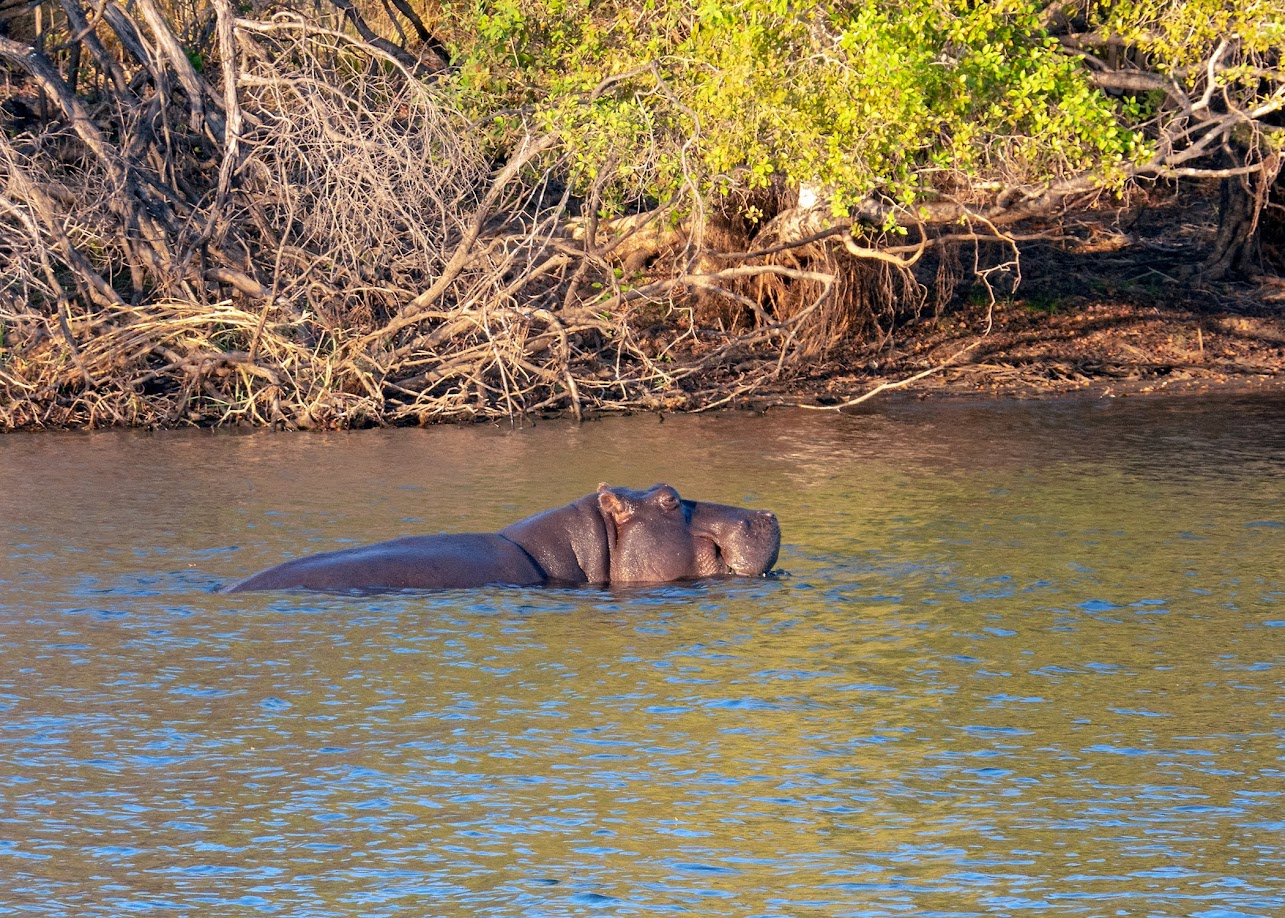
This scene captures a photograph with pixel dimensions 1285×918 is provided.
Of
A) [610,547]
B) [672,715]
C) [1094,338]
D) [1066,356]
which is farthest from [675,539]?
[1094,338]

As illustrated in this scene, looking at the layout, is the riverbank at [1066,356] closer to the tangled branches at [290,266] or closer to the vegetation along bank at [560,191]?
the vegetation along bank at [560,191]

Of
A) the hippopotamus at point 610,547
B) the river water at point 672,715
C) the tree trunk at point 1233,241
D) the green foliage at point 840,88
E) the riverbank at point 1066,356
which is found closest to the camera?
the river water at point 672,715

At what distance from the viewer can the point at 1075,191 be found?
16.4m

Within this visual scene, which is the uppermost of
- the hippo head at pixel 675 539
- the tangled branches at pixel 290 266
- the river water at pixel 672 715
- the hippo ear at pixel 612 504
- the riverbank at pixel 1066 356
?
the tangled branches at pixel 290 266

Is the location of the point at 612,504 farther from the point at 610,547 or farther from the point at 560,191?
the point at 560,191

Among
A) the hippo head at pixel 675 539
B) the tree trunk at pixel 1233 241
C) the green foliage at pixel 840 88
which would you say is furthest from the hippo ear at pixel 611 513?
the tree trunk at pixel 1233 241

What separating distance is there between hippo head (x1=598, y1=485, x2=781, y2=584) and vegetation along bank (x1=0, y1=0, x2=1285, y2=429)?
5.24m

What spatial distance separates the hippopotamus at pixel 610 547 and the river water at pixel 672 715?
7.6 inches

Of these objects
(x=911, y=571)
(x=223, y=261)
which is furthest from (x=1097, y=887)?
(x=223, y=261)

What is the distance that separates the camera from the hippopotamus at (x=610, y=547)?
9.23m

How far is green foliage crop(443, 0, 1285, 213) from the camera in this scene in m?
13.8

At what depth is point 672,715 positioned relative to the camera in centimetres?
698

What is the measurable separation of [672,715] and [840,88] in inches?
328

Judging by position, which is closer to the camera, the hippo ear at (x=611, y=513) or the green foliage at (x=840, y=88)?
the hippo ear at (x=611, y=513)
